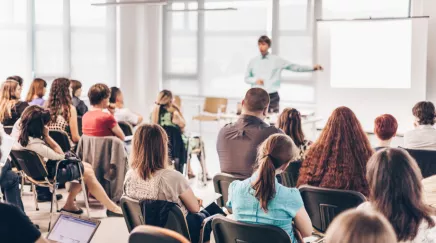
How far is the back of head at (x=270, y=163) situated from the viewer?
3244 millimetres

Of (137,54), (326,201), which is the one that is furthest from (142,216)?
(137,54)

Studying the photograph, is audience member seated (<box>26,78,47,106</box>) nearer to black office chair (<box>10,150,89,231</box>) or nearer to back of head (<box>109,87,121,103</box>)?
back of head (<box>109,87,121,103</box>)

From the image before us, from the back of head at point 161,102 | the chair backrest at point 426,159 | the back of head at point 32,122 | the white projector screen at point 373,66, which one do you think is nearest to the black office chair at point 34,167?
the back of head at point 32,122

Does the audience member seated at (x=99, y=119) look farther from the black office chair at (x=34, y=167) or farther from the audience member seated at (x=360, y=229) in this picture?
the audience member seated at (x=360, y=229)

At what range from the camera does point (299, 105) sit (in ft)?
36.6

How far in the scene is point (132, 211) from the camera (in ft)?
12.7

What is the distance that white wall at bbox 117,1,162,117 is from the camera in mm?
11680

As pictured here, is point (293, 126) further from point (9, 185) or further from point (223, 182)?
point (9, 185)

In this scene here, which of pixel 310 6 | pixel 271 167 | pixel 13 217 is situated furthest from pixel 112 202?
pixel 310 6

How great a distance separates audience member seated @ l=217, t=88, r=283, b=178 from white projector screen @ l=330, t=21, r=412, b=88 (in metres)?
4.93

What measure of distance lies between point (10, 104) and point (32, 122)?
136 centimetres

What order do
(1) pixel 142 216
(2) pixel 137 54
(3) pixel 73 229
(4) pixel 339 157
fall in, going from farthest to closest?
(2) pixel 137 54
(4) pixel 339 157
(1) pixel 142 216
(3) pixel 73 229

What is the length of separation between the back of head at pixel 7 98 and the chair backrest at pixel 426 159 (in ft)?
13.5

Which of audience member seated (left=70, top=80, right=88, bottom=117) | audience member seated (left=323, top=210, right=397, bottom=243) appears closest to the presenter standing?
audience member seated (left=70, top=80, right=88, bottom=117)
